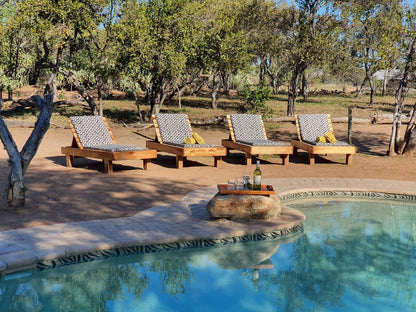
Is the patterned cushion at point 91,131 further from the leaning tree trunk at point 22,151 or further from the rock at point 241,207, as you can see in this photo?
the rock at point 241,207

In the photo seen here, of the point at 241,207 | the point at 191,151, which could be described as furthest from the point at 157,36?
the point at 241,207

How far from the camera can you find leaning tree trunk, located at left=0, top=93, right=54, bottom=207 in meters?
7.21

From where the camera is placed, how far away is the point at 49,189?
9047 millimetres

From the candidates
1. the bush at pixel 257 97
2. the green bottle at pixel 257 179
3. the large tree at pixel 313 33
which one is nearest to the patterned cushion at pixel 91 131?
the green bottle at pixel 257 179

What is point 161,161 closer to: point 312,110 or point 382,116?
point 382,116

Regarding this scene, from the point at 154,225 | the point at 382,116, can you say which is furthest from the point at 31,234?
the point at 382,116

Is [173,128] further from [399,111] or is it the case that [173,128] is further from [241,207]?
[399,111]

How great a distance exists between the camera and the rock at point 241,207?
23.2 feet

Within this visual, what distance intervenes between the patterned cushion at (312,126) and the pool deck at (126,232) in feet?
18.7

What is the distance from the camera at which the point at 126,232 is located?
6.42 meters

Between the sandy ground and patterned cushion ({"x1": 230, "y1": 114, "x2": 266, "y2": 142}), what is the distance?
67cm

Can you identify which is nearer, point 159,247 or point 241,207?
point 159,247

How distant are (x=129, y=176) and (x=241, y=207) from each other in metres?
4.09

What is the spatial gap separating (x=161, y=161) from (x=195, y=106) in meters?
14.1
